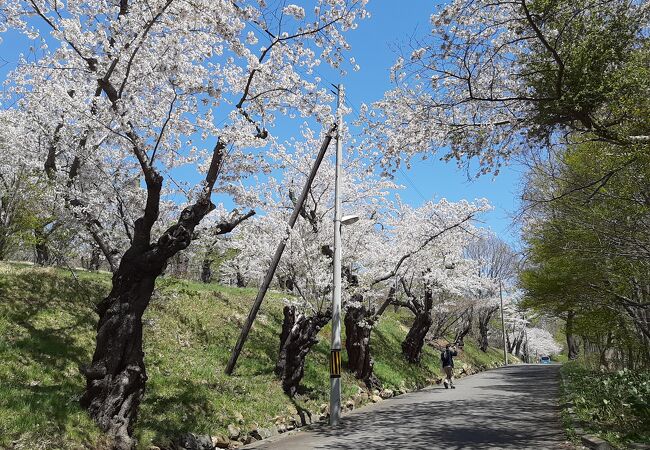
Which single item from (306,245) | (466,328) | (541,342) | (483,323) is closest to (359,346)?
(306,245)

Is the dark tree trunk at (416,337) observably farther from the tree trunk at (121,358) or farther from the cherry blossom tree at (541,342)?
the cherry blossom tree at (541,342)

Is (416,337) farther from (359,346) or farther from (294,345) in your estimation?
(294,345)

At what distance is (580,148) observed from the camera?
43.1 ft

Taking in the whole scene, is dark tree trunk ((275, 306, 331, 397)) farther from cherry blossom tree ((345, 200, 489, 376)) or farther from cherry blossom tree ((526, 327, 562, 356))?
cherry blossom tree ((526, 327, 562, 356))

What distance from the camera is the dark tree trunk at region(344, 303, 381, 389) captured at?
1748 centimetres

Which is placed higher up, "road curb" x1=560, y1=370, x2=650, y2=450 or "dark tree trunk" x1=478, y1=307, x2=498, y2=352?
"dark tree trunk" x1=478, y1=307, x2=498, y2=352

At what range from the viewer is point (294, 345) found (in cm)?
1330

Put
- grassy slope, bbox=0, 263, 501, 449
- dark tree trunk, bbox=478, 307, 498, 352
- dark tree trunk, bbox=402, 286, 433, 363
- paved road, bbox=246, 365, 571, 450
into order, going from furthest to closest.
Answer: dark tree trunk, bbox=478, 307, 498, 352, dark tree trunk, bbox=402, 286, 433, 363, paved road, bbox=246, 365, 571, 450, grassy slope, bbox=0, 263, 501, 449

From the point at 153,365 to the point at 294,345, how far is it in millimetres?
3777

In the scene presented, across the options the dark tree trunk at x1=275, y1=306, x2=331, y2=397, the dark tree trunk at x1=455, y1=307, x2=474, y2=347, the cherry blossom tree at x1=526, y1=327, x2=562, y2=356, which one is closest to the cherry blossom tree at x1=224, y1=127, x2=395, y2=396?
the dark tree trunk at x1=275, y1=306, x2=331, y2=397

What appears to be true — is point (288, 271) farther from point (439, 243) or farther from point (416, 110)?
point (439, 243)

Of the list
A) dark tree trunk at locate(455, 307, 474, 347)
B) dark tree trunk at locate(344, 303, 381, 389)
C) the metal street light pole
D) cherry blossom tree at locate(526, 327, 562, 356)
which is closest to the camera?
the metal street light pole

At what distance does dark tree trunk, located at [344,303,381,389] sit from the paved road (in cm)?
173

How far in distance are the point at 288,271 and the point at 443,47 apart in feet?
32.0
